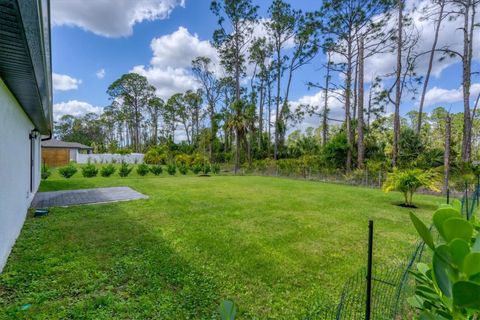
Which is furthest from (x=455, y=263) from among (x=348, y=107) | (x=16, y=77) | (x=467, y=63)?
(x=348, y=107)

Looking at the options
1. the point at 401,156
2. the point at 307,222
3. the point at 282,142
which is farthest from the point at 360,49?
the point at 307,222

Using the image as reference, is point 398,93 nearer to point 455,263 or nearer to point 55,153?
point 455,263

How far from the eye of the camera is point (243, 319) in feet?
7.72

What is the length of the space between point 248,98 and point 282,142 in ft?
20.3

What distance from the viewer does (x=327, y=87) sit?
19.4 m

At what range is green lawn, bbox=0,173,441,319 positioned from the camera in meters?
2.53

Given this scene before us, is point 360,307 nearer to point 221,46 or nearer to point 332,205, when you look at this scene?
point 332,205

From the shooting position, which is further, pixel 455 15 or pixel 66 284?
pixel 455 15

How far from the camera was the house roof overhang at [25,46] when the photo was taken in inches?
63.6

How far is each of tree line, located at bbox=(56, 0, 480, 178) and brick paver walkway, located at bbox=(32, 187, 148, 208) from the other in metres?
12.2

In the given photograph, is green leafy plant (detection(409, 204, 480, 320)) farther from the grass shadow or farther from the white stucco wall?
the white stucco wall

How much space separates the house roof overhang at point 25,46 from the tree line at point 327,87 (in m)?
12.2

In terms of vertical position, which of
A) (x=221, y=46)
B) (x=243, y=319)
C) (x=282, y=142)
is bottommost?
(x=243, y=319)

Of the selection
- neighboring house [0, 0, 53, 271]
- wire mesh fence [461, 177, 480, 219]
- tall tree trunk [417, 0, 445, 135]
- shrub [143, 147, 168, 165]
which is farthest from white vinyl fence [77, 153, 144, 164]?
wire mesh fence [461, 177, 480, 219]
